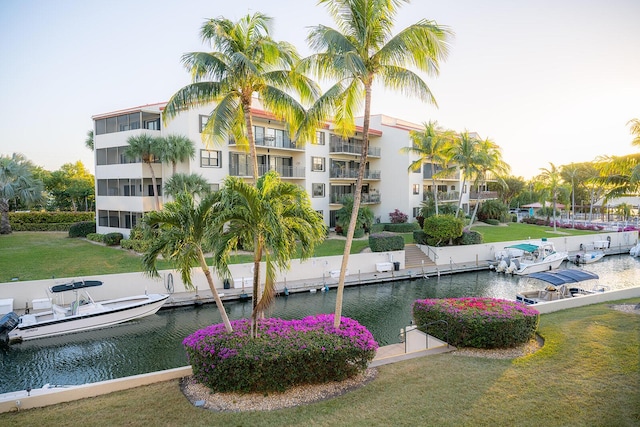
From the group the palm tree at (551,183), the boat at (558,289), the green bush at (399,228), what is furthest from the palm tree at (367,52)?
the palm tree at (551,183)

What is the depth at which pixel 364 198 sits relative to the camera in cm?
4384

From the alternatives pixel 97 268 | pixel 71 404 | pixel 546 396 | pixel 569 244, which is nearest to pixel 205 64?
pixel 71 404

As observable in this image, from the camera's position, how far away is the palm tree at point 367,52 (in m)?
11.5

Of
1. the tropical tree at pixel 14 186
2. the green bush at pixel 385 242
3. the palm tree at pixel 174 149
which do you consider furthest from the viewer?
the tropical tree at pixel 14 186

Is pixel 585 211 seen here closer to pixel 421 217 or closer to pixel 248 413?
pixel 421 217

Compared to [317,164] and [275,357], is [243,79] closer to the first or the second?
[275,357]

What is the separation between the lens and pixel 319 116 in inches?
521

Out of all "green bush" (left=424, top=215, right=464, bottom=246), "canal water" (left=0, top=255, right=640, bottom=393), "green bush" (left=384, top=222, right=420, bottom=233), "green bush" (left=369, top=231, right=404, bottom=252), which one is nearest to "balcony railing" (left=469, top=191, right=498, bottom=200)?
"green bush" (left=384, top=222, right=420, bottom=233)

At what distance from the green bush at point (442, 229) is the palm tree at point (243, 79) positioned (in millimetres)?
22299

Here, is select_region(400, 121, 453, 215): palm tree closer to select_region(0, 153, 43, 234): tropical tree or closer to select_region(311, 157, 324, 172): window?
select_region(311, 157, 324, 172): window

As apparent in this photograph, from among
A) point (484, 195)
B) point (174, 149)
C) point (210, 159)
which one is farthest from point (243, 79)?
point (484, 195)

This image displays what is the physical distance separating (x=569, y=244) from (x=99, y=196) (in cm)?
4654

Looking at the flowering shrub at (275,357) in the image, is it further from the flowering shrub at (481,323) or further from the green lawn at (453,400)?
the flowering shrub at (481,323)

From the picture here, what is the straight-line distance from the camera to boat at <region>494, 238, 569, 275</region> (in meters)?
31.5
